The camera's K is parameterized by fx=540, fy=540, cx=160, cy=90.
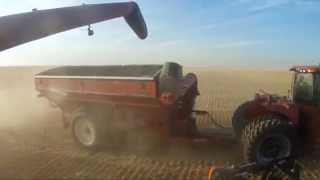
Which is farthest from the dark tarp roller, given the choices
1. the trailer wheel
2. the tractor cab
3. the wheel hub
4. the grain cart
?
the wheel hub

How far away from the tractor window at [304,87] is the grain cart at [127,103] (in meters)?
1.77

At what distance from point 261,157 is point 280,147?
1.48 ft

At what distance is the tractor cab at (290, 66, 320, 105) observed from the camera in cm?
1042

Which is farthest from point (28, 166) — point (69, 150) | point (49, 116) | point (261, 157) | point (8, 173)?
point (49, 116)

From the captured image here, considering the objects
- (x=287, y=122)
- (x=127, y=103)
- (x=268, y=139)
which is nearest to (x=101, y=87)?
(x=127, y=103)

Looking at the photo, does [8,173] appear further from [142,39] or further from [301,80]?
[301,80]

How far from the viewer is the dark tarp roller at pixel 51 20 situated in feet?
22.9

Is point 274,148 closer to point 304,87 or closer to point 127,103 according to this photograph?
point 304,87

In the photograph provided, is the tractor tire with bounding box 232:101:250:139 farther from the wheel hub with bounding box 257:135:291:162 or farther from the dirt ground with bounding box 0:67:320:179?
the wheel hub with bounding box 257:135:291:162

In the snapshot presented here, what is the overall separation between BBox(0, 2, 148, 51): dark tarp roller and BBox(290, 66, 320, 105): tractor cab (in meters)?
3.51

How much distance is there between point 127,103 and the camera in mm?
11836

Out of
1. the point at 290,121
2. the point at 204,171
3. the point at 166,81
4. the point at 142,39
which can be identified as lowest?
the point at 204,171

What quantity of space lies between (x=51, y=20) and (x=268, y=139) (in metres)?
4.76

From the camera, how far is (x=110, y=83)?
39.6 ft
